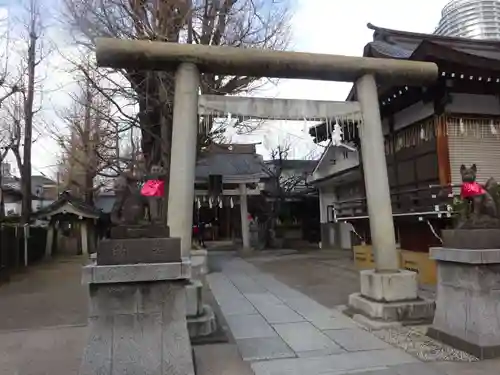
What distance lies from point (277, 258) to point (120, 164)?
24.9 feet

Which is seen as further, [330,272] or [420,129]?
[330,272]

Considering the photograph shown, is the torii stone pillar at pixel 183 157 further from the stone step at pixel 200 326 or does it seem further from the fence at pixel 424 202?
the fence at pixel 424 202

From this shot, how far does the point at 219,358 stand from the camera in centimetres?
505

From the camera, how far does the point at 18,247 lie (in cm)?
1631

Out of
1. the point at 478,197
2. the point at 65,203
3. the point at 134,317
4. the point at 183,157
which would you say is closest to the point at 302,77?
the point at 183,157

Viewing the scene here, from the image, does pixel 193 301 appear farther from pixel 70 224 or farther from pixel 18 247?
pixel 70 224

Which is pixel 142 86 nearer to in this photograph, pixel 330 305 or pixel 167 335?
pixel 330 305

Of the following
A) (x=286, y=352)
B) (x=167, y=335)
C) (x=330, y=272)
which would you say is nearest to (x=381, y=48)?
(x=330, y=272)

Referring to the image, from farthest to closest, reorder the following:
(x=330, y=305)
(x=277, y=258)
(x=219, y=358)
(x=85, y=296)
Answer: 1. (x=277, y=258)
2. (x=85, y=296)
3. (x=330, y=305)
4. (x=219, y=358)

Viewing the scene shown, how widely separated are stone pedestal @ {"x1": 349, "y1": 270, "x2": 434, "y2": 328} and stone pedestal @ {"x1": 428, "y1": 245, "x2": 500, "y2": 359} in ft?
3.09

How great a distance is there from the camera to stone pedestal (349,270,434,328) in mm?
6418

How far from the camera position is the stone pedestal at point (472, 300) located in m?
4.94

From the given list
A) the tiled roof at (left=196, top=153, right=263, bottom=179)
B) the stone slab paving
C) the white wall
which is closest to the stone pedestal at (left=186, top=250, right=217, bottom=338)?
the stone slab paving

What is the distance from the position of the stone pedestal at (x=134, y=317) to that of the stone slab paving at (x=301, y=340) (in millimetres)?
1118
